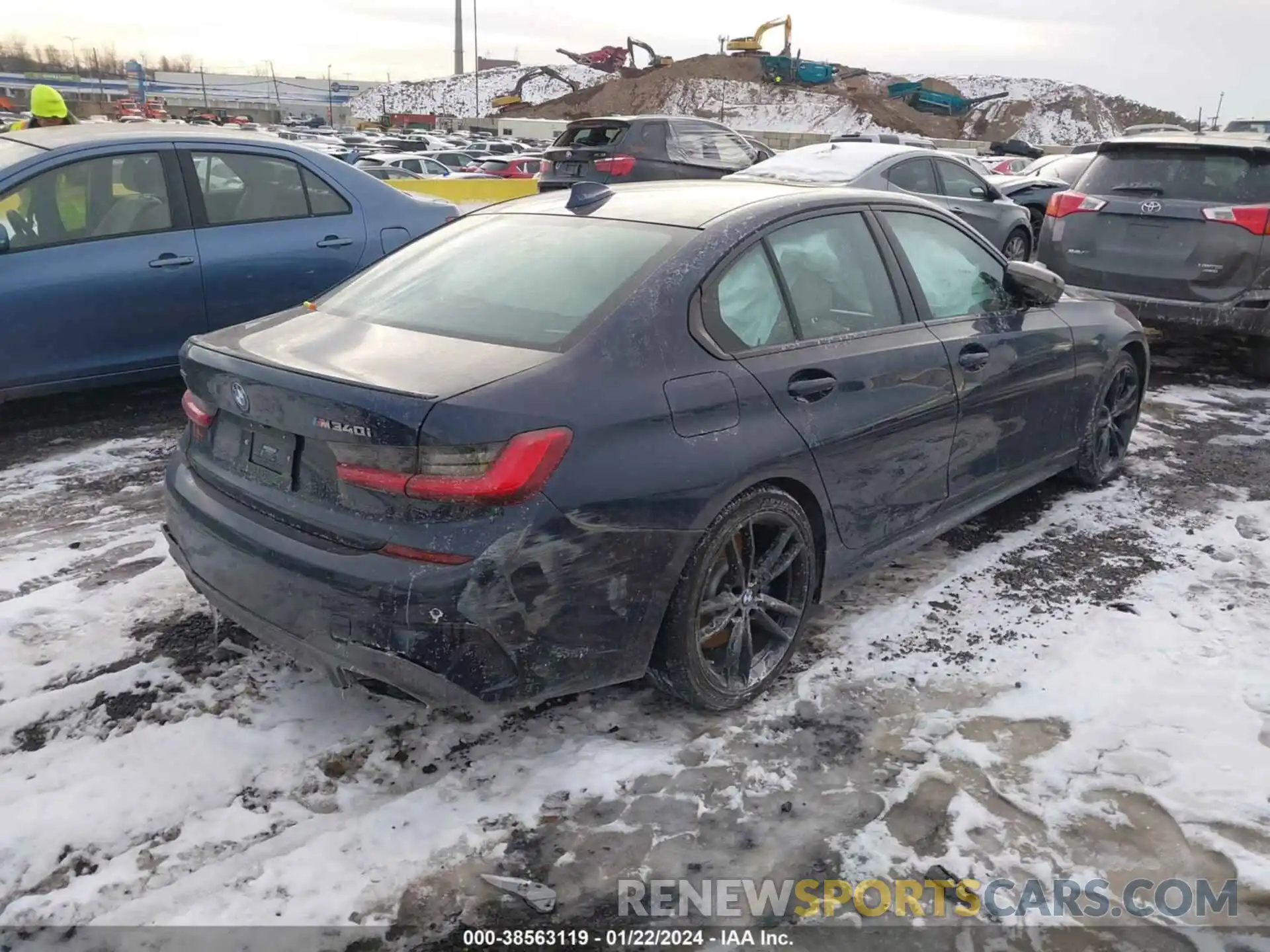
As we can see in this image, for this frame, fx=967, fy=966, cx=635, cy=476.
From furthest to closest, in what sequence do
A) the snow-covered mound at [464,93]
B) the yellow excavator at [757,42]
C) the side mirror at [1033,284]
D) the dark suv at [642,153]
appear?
the snow-covered mound at [464,93], the yellow excavator at [757,42], the dark suv at [642,153], the side mirror at [1033,284]

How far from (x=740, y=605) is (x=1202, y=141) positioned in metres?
6.44

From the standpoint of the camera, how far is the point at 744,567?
3070 millimetres

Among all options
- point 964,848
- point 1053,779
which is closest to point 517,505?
point 964,848

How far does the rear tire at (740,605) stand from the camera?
2863mm

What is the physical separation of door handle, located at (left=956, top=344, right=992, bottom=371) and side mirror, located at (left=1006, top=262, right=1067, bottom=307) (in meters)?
0.57

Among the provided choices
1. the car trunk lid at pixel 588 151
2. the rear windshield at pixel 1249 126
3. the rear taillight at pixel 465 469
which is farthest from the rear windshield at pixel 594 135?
the rear windshield at pixel 1249 126

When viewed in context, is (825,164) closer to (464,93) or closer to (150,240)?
(150,240)

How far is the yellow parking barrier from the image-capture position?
16047 millimetres

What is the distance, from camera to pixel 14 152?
517cm

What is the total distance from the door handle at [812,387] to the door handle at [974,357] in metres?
0.84

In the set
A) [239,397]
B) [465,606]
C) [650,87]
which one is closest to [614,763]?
[465,606]

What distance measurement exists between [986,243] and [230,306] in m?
4.13

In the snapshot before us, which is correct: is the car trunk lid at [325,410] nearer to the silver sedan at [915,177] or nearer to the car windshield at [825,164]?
the silver sedan at [915,177]

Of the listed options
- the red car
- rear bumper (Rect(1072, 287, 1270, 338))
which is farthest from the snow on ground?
the red car
